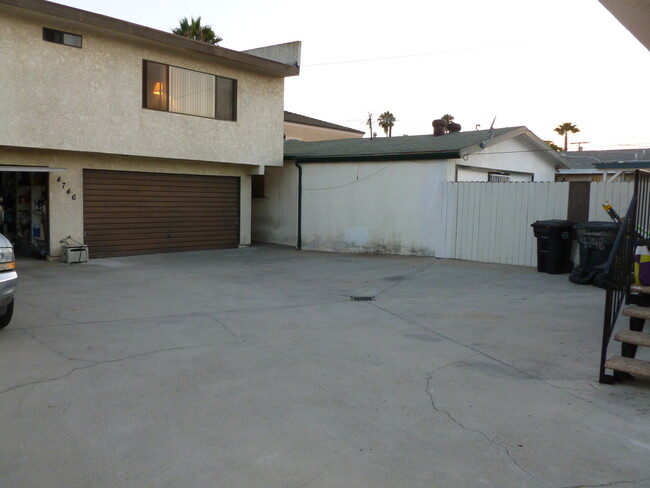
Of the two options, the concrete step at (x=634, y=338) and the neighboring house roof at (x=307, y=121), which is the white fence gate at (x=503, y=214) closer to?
the concrete step at (x=634, y=338)

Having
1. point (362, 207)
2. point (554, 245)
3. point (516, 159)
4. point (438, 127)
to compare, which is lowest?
point (554, 245)

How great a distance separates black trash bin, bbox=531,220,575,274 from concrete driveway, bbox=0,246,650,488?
259cm

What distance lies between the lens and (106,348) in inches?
241

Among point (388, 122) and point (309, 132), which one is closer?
point (309, 132)

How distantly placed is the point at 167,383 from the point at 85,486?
5.87ft

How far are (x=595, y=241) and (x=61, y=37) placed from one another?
11965 millimetres

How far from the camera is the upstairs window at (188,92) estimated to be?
13.8 meters

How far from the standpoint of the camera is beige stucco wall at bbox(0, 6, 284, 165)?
11328 millimetres

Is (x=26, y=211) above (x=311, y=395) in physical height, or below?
above

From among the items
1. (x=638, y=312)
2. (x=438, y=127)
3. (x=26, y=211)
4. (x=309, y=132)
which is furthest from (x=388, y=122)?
(x=638, y=312)

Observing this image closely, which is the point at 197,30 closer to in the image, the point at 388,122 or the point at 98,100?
the point at 98,100

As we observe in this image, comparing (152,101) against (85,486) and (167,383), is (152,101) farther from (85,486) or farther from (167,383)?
(85,486)

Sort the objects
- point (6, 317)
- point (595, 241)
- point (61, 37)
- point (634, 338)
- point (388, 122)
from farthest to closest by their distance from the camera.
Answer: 1. point (388, 122)
2. point (61, 37)
3. point (595, 241)
4. point (6, 317)
5. point (634, 338)

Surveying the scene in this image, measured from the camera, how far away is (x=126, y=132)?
13.2 metres
